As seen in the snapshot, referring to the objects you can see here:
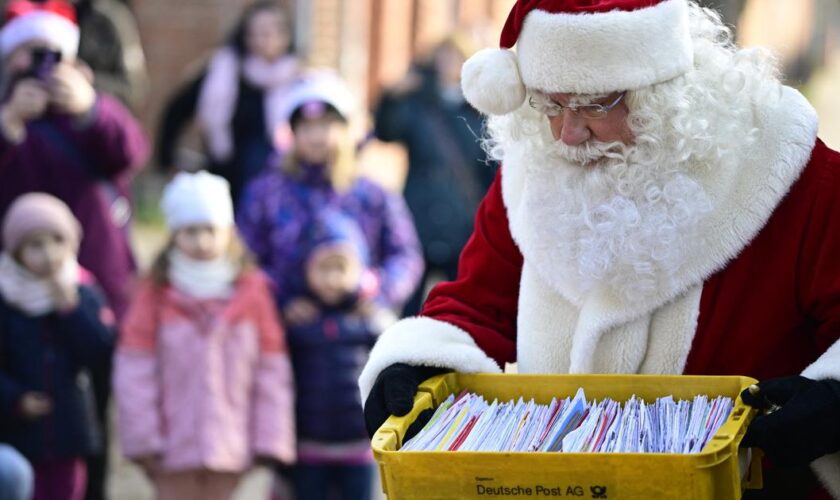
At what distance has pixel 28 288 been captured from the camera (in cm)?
686

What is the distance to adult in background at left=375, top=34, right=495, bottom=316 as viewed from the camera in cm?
879

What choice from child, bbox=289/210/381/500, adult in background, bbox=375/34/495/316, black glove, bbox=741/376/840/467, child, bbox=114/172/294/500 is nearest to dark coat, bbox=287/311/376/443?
child, bbox=289/210/381/500

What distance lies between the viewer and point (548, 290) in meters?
4.01

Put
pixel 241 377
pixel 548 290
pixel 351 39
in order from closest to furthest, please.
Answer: pixel 548 290 → pixel 241 377 → pixel 351 39

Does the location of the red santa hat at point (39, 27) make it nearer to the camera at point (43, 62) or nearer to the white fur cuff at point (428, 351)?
the camera at point (43, 62)

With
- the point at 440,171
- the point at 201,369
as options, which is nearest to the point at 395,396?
the point at 201,369

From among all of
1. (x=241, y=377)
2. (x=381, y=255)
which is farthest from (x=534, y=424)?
(x=381, y=255)

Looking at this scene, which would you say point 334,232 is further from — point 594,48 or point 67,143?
point 594,48

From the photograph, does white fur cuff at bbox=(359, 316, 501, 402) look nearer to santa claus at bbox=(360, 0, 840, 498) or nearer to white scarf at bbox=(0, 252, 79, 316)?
santa claus at bbox=(360, 0, 840, 498)

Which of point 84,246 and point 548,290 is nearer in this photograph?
point 548,290

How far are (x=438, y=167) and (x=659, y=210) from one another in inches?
198

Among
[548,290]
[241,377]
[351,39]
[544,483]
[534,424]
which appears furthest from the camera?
[351,39]

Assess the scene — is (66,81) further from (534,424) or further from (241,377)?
(534,424)

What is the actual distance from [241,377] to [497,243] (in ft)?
9.53
